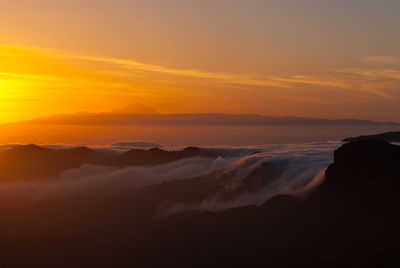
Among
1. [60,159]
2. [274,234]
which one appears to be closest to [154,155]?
[60,159]

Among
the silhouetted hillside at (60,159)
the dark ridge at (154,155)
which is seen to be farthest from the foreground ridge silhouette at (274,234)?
the dark ridge at (154,155)

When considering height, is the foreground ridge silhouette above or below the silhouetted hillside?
below

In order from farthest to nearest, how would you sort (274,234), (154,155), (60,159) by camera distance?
(60,159)
(154,155)
(274,234)

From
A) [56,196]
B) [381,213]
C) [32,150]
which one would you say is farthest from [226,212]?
[32,150]

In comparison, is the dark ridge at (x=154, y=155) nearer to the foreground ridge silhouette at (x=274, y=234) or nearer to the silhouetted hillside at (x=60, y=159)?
the silhouetted hillside at (x=60, y=159)

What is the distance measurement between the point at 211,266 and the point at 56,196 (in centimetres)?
6113

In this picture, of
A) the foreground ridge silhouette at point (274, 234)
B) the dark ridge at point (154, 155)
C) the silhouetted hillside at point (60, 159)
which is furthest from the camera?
the dark ridge at point (154, 155)

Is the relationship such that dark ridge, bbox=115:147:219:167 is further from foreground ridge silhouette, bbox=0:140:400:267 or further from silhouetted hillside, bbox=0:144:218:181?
foreground ridge silhouette, bbox=0:140:400:267

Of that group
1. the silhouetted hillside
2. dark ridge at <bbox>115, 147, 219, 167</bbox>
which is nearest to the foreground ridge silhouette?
the silhouetted hillside

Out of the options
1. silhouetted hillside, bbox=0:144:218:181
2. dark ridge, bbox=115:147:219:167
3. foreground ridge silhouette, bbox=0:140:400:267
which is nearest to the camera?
foreground ridge silhouette, bbox=0:140:400:267

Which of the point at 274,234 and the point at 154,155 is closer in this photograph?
the point at 274,234

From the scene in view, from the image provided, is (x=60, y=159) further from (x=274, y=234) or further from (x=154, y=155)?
(x=274, y=234)

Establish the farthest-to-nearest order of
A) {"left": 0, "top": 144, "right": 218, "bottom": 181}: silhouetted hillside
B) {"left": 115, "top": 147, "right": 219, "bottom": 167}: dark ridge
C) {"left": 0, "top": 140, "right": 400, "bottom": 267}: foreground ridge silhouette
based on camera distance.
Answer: {"left": 115, "top": 147, "right": 219, "bottom": 167}: dark ridge, {"left": 0, "top": 144, "right": 218, "bottom": 181}: silhouetted hillside, {"left": 0, "top": 140, "right": 400, "bottom": 267}: foreground ridge silhouette

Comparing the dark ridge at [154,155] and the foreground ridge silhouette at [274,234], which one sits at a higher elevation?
the dark ridge at [154,155]
